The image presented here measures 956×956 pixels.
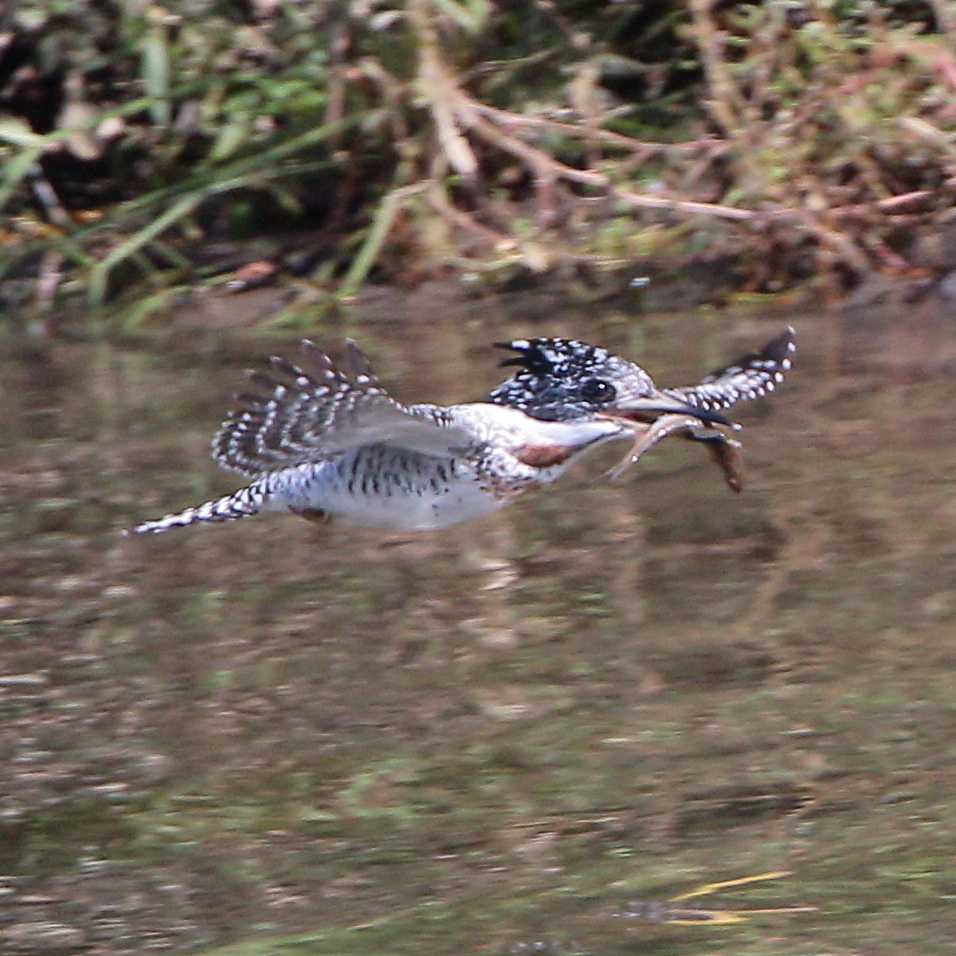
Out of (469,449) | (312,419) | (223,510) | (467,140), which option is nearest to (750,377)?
(469,449)

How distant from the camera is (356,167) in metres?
7.97

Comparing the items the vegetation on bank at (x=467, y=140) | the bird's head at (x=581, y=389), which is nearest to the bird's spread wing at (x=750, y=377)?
the bird's head at (x=581, y=389)

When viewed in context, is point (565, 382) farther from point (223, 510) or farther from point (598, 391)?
point (223, 510)

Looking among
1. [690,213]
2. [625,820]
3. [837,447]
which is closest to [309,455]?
[625,820]

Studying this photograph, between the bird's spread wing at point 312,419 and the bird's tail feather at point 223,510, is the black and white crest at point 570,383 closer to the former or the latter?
the bird's spread wing at point 312,419

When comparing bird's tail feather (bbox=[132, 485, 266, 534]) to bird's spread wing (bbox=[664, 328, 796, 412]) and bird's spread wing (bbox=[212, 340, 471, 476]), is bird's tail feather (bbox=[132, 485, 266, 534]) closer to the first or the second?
bird's spread wing (bbox=[212, 340, 471, 476])

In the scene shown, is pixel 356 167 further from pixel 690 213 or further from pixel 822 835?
pixel 822 835

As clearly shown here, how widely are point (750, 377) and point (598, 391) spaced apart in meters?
0.72

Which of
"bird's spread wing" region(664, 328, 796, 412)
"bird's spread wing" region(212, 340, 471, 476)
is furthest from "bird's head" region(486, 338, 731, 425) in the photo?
"bird's spread wing" region(212, 340, 471, 476)

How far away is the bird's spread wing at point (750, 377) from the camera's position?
207 inches

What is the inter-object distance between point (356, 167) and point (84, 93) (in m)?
1.24

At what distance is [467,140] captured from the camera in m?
7.80

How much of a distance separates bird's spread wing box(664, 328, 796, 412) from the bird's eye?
497 millimetres

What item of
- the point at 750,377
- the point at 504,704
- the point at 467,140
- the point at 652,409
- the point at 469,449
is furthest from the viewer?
the point at 467,140
